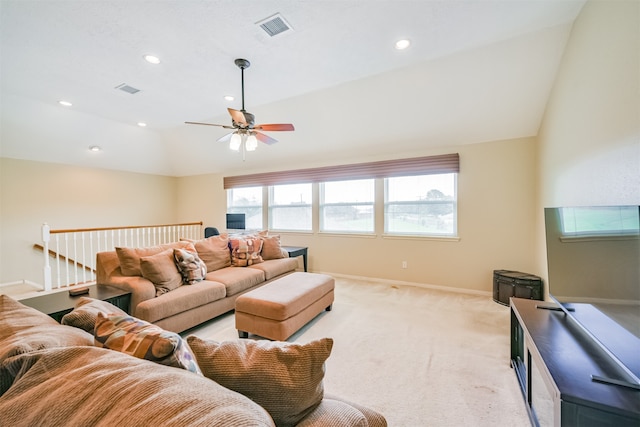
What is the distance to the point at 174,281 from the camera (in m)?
2.69

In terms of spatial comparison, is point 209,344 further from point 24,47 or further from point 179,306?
point 24,47

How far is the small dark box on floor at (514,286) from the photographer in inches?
122

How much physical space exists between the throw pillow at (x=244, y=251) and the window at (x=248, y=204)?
2.06m

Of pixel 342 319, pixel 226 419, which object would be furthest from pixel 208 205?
pixel 226 419

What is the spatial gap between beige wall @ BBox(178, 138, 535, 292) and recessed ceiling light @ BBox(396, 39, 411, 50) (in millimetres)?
1915

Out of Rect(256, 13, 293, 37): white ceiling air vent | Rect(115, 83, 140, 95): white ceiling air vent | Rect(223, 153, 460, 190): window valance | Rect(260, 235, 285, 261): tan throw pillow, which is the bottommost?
Rect(260, 235, 285, 261): tan throw pillow

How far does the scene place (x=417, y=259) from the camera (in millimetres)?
4188

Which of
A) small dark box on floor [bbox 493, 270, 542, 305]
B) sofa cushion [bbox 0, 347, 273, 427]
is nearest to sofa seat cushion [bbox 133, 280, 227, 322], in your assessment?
sofa cushion [bbox 0, 347, 273, 427]

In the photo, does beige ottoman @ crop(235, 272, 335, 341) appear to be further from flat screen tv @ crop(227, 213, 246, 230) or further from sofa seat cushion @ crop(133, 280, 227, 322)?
flat screen tv @ crop(227, 213, 246, 230)

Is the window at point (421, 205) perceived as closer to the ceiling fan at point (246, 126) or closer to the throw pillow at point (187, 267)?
the ceiling fan at point (246, 126)

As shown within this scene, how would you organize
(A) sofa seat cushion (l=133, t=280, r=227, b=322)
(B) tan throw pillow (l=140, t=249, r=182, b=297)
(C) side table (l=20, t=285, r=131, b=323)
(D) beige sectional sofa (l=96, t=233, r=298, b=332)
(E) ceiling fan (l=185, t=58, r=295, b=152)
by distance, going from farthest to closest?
1. (E) ceiling fan (l=185, t=58, r=295, b=152)
2. (B) tan throw pillow (l=140, t=249, r=182, b=297)
3. (D) beige sectional sofa (l=96, t=233, r=298, b=332)
4. (A) sofa seat cushion (l=133, t=280, r=227, b=322)
5. (C) side table (l=20, t=285, r=131, b=323)

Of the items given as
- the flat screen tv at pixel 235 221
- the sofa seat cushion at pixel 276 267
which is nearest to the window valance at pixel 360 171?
the flat screen tv at pixel 235 221

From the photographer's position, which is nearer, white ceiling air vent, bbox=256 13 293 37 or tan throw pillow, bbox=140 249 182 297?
white ceiling air vent, bbox=256 13 293 37

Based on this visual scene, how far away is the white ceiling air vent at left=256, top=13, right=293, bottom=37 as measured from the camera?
7.01ft
